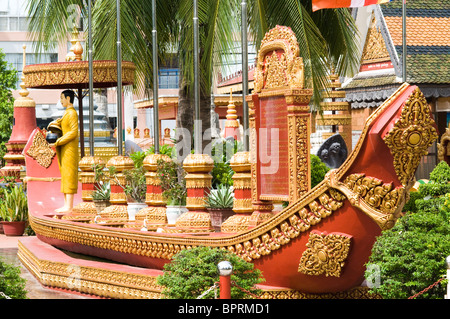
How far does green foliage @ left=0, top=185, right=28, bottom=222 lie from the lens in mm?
17938

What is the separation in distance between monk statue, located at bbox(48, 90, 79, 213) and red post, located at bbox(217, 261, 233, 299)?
21.3 ft

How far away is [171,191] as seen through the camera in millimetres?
10703

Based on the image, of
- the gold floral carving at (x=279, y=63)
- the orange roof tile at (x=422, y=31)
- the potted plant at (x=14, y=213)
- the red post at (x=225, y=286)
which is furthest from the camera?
the orange roof tile at (x=422, y=31)

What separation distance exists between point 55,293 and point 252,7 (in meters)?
6.92

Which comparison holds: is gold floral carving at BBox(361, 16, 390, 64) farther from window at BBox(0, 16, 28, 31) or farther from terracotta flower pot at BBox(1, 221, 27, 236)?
window at BBox(0, 16, 28, 31)

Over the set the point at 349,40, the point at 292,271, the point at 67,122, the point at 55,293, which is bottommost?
the point at 55,293

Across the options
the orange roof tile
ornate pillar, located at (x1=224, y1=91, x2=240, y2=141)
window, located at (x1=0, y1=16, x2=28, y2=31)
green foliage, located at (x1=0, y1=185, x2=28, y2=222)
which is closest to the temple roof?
the orange roof tile

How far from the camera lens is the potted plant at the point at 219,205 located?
980 centimetres

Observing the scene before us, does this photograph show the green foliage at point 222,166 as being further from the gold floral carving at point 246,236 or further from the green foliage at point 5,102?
the green foliage at point 5,102

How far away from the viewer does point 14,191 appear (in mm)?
18078

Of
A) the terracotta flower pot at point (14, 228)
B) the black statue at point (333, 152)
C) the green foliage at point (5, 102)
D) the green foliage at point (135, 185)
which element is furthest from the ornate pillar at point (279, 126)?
the green foliage at point (5, 102)

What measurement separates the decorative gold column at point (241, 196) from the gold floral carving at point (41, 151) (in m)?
6.36

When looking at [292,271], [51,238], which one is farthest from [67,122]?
[292,271]
